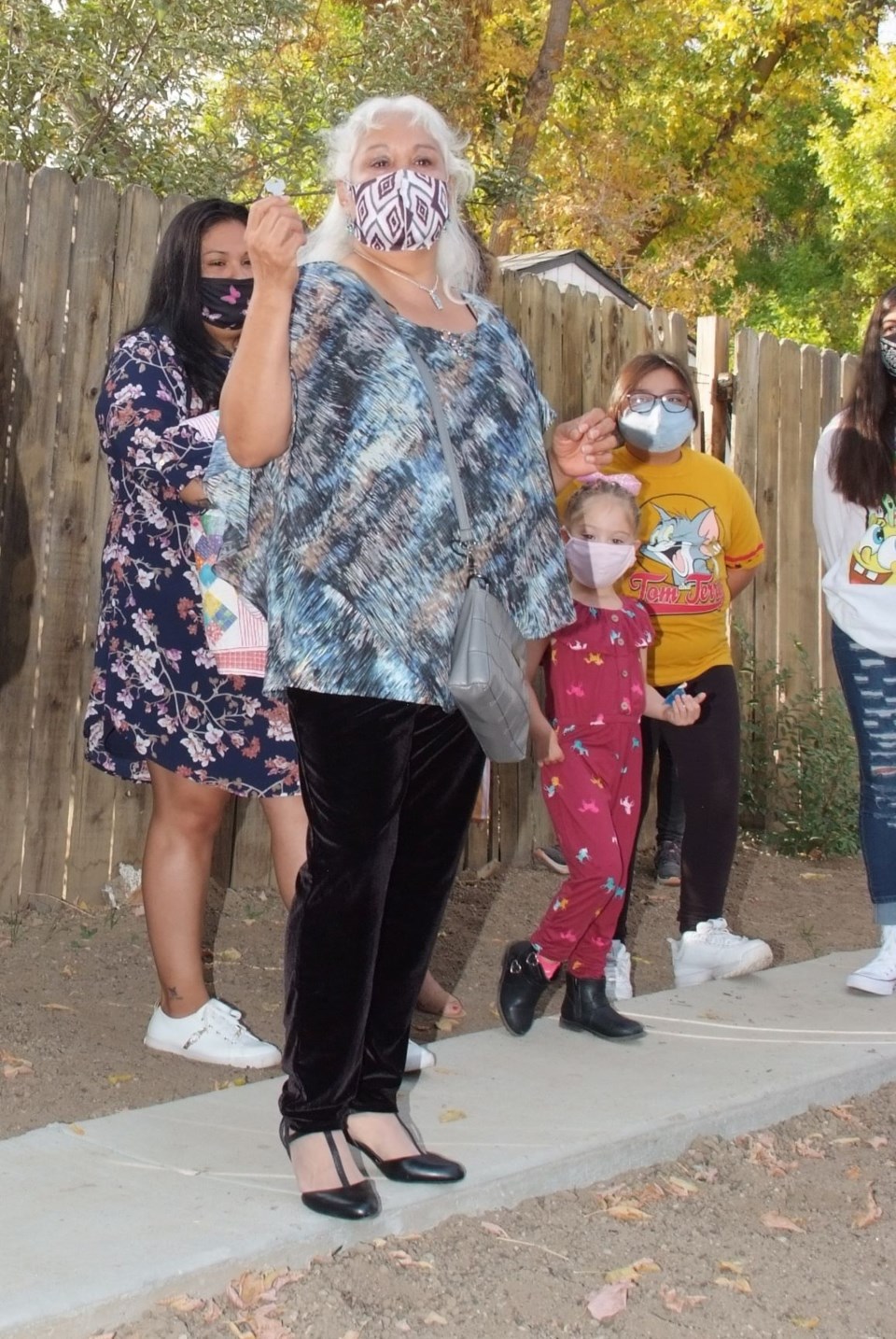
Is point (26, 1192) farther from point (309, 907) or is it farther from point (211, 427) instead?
point (211, 427)

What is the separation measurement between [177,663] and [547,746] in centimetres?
93

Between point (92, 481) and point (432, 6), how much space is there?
44.9 feet

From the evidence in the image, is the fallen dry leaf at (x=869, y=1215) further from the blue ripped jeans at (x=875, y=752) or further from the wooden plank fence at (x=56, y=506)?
the wooden plank fence at (x=56, y=506)

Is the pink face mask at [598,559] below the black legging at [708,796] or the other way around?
the other way around

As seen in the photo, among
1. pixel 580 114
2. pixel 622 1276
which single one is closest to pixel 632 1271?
pixel 622 1276

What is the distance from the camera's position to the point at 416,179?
2.93 meters

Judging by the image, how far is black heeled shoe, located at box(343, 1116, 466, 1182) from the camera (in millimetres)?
3033

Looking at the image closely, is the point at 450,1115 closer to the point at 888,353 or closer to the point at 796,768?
the point at 888,353

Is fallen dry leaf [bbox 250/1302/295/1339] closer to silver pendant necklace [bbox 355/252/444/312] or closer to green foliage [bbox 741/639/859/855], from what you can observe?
silver pendant necklace [bbox 355/252/444/312]

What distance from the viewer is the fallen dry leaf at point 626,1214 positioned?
3.17 metres

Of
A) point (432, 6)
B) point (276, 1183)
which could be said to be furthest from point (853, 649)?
point (432, 6)

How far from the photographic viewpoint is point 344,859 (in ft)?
9.36

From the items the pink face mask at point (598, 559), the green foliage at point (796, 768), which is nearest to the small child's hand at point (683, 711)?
the pink face mask at point (598, 559)

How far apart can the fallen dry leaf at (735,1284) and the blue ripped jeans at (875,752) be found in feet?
6.96
